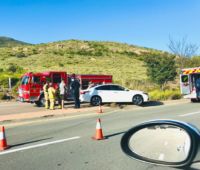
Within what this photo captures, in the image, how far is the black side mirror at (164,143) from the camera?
6.32ft

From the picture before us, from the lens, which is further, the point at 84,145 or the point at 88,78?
the point at 88,78

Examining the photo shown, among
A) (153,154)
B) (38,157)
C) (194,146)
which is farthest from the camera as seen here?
(38,157)

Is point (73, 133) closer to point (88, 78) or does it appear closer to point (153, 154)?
point (153, 154)

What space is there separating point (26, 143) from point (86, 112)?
229 inches

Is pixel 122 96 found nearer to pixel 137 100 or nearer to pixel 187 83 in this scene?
pixel 137 100

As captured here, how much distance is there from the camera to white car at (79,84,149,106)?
14195 millimetres

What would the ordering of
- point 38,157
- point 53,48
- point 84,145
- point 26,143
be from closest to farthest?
point 38,157 < point 84,145 < point 26,143 < point 53,48

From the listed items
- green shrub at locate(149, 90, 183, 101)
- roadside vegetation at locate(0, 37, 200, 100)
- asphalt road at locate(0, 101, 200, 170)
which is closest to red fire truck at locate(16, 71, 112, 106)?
green shrub at locate(149, 90, 183, 101)

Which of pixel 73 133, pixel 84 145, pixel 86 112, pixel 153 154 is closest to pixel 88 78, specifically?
pixel 86 112

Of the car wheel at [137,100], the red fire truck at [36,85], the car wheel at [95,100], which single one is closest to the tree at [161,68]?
the car wheel at [137,100]

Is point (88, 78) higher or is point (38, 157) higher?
point (88, 78)

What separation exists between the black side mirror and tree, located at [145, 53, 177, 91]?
23082 mm

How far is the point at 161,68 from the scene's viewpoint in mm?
25016

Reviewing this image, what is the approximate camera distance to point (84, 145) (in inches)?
216
